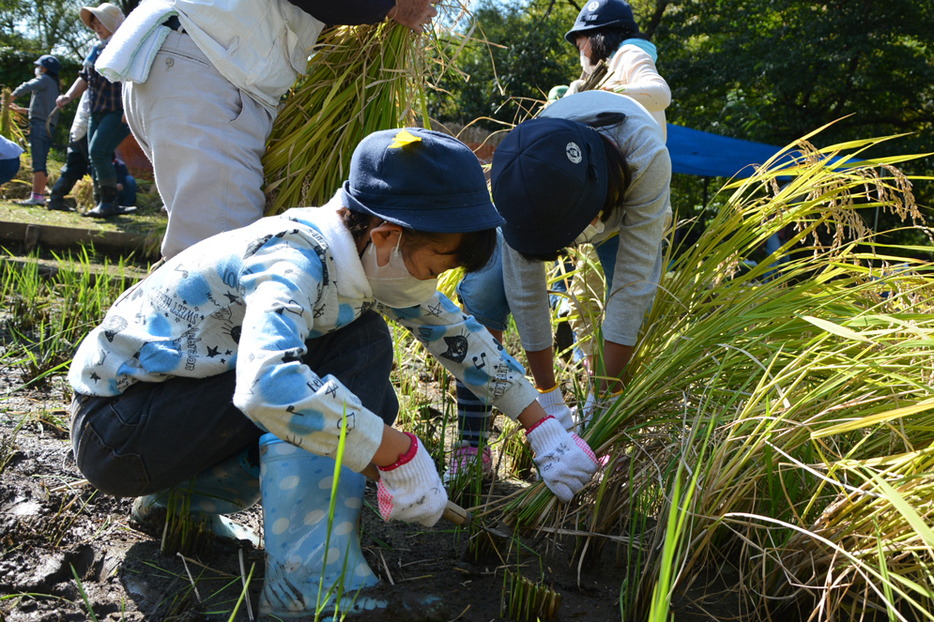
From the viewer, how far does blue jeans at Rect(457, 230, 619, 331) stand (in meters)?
1.96

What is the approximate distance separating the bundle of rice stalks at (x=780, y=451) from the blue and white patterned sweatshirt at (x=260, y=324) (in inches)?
21.1

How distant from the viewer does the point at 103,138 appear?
14.9ft

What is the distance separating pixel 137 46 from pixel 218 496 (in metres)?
1.09

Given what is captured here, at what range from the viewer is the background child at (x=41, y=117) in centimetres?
527

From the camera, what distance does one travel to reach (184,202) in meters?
1.67

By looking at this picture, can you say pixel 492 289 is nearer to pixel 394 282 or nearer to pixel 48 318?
pixel 394 282

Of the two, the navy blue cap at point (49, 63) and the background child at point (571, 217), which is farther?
the navy blue cap at point (49, 63)

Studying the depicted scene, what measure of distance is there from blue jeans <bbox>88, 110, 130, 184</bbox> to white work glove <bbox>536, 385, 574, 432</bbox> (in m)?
4.03

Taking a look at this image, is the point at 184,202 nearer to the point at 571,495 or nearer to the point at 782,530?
the point at 571,495

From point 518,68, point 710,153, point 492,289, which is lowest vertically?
point 492,289

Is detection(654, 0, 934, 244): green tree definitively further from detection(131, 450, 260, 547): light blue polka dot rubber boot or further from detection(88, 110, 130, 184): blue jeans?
detection(131, 450, 260, 547): light blue polka dot rubber boot

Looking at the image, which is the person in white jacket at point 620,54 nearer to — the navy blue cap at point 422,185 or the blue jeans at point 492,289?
the blue jeans at point 492,289

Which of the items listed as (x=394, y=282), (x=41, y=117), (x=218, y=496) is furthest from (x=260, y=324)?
(x=41, y=117)

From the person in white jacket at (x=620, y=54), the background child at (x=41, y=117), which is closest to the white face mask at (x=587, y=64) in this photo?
the person in white jacket at (x=620, y=54)
